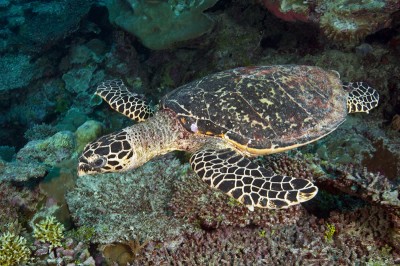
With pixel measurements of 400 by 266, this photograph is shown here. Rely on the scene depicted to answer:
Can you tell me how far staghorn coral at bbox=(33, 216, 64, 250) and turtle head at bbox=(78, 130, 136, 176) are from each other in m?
0.59

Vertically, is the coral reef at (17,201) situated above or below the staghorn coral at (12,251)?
below

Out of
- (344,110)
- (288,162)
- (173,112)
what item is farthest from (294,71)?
(173,112)

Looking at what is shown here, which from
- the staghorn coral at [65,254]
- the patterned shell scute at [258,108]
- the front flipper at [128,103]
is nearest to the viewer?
the staghorn coral at [65,254]

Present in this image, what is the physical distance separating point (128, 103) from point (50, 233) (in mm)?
Result: 2175

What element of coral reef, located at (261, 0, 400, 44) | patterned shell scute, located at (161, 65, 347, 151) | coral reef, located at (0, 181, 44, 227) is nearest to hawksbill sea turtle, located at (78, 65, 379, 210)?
patterned shell scute, located at (161, 65, 347, 151)

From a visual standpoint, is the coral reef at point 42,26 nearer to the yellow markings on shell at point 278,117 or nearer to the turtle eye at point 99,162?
the turtle eye at point 99,162

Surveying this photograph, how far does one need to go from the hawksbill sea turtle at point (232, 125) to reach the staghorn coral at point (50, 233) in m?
0.61

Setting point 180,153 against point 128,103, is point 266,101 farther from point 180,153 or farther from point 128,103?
point 128,103

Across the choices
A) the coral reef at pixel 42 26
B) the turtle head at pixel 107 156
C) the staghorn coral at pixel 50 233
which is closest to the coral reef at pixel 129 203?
the staghorn coral at pixel 50 233

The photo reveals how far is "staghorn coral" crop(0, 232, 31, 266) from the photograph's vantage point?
9.08ft

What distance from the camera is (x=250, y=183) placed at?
2857mm

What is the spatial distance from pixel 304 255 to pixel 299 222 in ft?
1.33

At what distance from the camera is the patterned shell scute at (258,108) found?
344cm

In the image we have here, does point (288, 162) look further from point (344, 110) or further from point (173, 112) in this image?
point (173, 112)
